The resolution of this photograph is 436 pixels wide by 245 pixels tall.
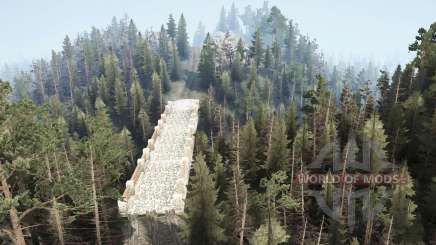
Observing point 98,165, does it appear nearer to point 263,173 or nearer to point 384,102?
point 263,173

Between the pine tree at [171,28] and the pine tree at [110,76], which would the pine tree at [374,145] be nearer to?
the pine tree at [110,76]

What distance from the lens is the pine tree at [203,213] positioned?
83.2 ft

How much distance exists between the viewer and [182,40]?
14650cm

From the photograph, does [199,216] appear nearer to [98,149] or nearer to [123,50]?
[98,149]

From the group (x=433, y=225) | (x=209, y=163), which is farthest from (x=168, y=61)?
(x=433, y=225)

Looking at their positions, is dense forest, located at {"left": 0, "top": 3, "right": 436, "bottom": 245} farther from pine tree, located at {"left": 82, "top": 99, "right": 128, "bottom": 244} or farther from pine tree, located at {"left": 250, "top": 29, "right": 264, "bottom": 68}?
pine tree, located at {"left": 250, "top": 29, "right": 264, "bottom": 68}

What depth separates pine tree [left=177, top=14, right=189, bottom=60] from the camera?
5659 inches

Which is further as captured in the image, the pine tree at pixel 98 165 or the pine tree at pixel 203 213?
the pine tree at pixel 203 213

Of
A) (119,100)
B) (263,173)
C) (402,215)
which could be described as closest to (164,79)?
(119,100)

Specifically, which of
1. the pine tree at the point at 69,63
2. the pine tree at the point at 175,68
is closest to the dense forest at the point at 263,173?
the pine tree at the point at 175,68

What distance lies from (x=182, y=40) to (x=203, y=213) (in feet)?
416

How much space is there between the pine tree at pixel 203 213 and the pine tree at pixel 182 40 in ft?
405

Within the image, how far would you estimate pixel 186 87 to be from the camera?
120000 mm

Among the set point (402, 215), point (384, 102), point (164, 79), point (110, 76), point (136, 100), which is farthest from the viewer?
point (164, 79)
